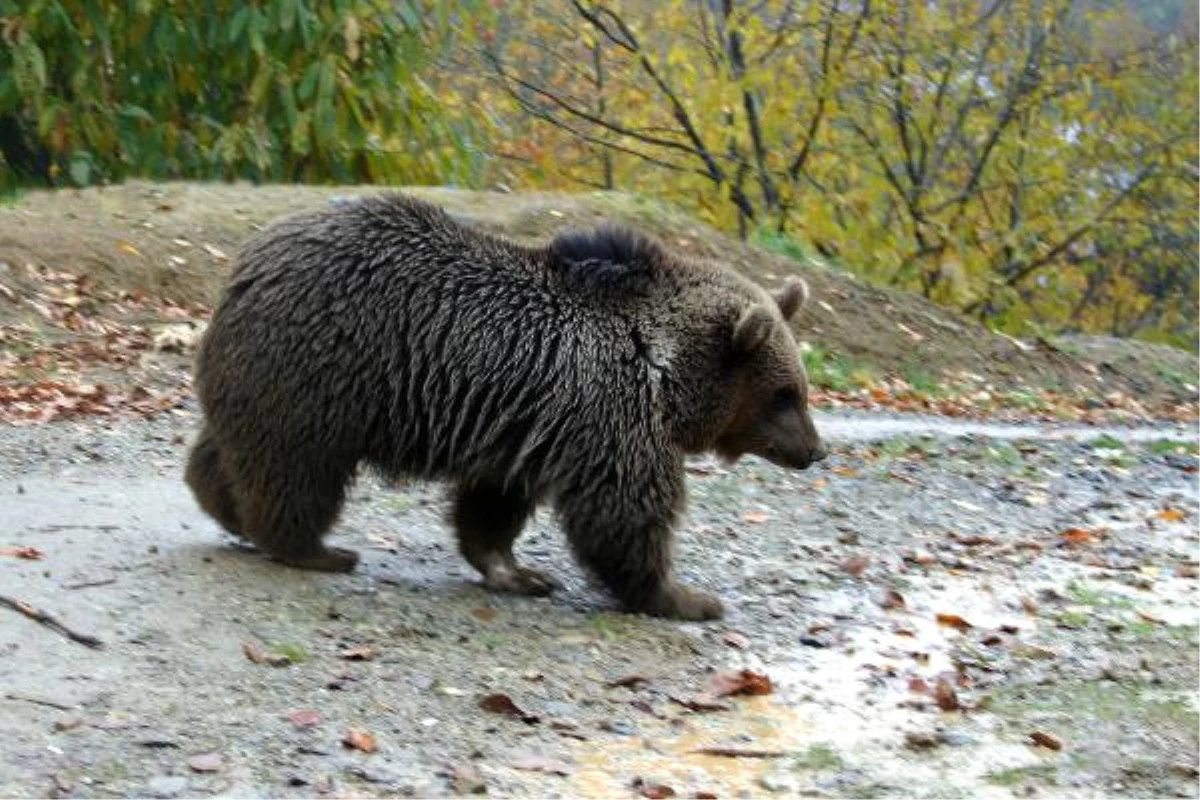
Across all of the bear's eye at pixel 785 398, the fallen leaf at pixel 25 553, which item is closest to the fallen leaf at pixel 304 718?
the fallen leaf at pixel 25 553

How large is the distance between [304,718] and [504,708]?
74 cm

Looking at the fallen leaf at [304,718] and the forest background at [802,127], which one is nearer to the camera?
the fallen leaf at [304,718]

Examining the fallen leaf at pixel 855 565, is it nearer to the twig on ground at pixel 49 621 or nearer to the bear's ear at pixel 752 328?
the bear's ear at pixel 752 328

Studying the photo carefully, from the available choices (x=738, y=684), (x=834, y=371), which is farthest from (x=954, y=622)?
(x=834, y=371)

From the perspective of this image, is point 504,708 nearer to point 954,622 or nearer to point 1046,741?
point 1046,741

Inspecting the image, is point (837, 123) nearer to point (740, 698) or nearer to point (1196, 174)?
point (1196, 174)

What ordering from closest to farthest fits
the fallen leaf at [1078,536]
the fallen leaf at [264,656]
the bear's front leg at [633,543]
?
1. the fallen leaf at [264,656]
2. the bear's front leg at [633,543]
3. the fallen leaf at [1078,536]

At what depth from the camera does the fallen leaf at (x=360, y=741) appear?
5676mm

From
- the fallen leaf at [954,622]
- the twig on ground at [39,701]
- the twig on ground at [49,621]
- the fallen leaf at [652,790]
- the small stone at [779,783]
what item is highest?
the fallen leaf at [954,622]

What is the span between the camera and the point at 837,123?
2525 cm

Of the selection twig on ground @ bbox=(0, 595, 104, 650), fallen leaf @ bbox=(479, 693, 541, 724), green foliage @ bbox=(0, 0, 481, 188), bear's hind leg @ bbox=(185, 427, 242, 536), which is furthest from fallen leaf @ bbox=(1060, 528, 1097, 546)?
green foliage @ bbox=(0, 0, 481, 188)

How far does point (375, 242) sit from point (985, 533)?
15.2 ft

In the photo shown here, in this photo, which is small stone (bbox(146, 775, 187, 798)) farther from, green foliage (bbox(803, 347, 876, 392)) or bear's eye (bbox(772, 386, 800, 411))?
green foliage (bbox(803, 347, 876, 392))

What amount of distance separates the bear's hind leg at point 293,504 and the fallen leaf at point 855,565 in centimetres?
278
